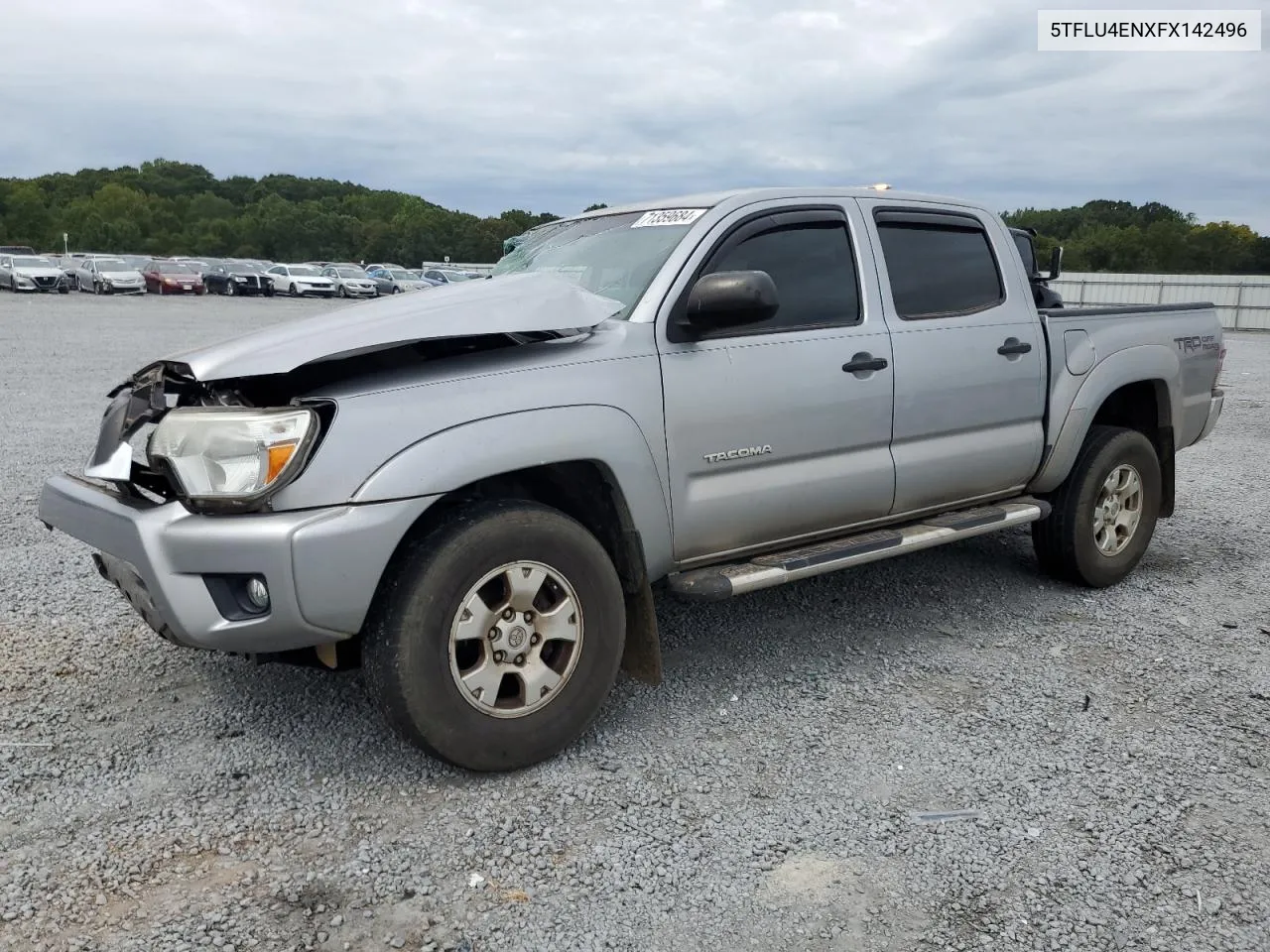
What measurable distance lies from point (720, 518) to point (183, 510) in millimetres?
1786

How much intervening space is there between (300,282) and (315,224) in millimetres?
48612

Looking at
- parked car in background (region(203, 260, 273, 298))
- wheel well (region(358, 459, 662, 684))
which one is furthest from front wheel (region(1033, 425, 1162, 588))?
parked car in background (region(203, 260, 273, 298))

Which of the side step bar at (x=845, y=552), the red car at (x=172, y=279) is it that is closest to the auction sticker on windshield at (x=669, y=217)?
the side step bar at (x=845, y=552)

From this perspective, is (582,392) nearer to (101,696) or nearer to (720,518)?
(720,518)

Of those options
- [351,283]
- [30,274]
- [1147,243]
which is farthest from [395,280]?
[1147,243]

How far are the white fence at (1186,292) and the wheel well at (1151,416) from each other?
2271cm

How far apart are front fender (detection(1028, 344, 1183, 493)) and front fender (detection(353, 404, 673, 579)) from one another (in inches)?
89.2

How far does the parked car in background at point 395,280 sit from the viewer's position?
136 ft

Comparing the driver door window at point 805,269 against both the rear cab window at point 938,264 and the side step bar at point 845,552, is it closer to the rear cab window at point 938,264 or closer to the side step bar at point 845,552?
the rear cab window at point 938,264

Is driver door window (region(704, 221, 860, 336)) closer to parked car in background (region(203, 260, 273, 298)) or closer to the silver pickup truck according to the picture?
the silver pickup truck

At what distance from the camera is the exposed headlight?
2.92 meters

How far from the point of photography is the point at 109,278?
3841 centimetres

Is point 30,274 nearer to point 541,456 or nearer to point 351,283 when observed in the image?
point 351,283

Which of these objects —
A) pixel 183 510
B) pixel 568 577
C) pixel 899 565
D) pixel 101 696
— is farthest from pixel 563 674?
pixel 899 565
